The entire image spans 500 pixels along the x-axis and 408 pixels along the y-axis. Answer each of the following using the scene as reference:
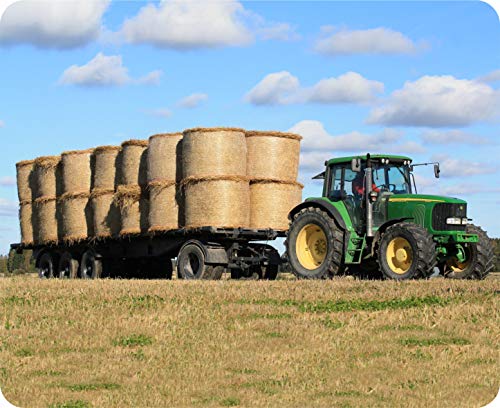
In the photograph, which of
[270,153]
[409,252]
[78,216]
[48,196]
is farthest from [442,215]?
[48,196]

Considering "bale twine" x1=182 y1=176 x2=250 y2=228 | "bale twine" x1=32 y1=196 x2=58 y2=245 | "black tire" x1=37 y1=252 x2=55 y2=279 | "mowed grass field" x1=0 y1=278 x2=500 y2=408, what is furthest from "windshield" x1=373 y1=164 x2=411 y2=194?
"black tire" x1=37 y1=252 x2=55 y2=279

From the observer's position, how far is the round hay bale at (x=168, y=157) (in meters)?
21.9

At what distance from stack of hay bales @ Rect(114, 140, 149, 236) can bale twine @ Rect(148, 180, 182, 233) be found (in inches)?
33.0

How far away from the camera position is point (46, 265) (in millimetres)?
28000

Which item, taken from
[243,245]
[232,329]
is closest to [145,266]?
[243,245]

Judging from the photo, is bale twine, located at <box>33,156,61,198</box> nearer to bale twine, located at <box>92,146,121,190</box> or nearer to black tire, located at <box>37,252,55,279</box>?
black tire, located at <box>37,252,55,279</box>

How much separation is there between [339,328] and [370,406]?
10.8ft

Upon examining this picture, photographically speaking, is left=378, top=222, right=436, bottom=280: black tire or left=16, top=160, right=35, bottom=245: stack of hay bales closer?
left=378, top=222, right=436, bottom=280: black tire

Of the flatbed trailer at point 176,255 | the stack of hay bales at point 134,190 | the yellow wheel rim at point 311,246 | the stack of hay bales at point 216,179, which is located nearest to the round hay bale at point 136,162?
the stack of hay bales at point 134,190

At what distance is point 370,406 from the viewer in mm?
8445

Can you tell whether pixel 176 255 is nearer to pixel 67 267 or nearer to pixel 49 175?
pixel 67 267

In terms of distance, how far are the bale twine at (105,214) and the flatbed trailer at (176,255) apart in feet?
0.92

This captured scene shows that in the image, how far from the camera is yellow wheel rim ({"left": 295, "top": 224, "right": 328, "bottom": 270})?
18.9 metres

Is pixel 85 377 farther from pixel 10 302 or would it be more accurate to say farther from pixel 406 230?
pixel 406 230
